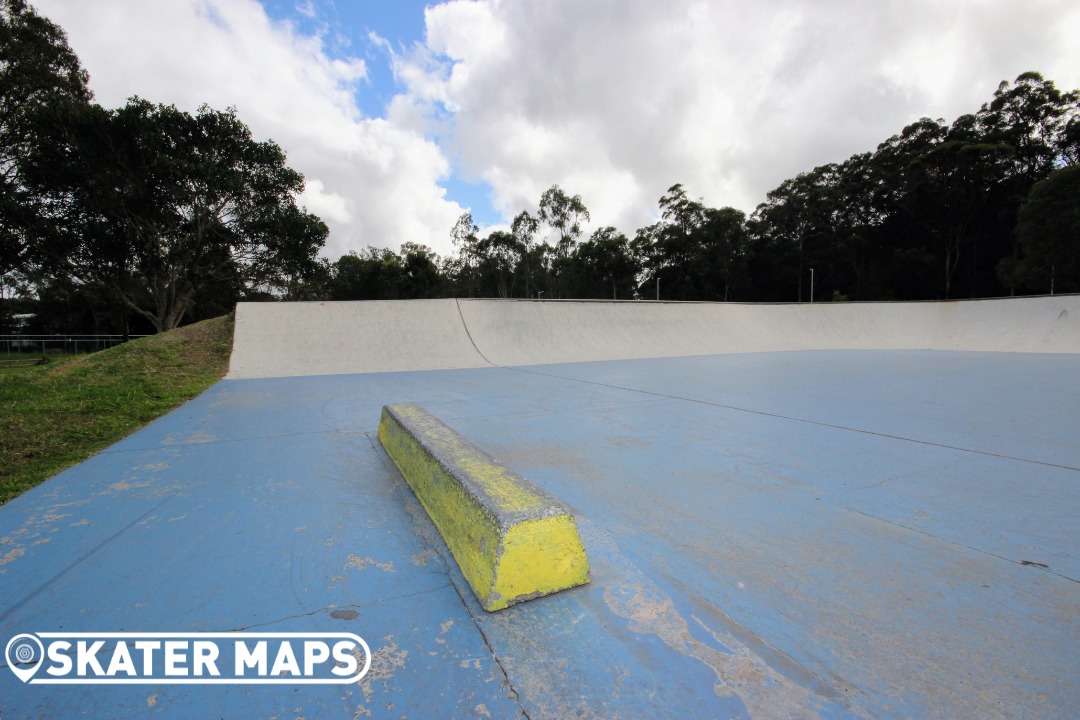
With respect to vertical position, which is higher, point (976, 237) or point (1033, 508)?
point (976, 237)

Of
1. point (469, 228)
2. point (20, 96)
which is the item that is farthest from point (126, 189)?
point (469, 228)

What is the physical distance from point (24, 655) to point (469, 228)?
3955 cm

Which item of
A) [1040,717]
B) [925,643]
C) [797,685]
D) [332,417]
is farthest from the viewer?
[332,417]

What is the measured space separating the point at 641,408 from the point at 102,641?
414cm

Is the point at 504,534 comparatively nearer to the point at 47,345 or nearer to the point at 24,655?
the point at 24,655

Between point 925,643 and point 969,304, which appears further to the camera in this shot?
point 969,304

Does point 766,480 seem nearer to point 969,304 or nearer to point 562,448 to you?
point 562,448

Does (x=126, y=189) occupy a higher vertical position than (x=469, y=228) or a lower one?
lower

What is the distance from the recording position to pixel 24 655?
133 centimetres

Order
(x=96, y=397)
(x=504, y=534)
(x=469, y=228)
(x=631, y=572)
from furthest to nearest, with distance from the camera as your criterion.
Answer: (x=469, y=228)
(x=96, y=397)
(x=631, y=572)
(x=504, y=534)

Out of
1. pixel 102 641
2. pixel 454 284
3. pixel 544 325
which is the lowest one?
pixel 102 641

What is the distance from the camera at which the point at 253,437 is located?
3742mm

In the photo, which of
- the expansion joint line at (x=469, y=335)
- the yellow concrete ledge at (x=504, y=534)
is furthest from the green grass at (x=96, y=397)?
the expansion joint line at (x=469, y=335)

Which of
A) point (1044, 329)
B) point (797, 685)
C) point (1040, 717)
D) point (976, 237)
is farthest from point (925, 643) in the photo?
point (976, 237)
